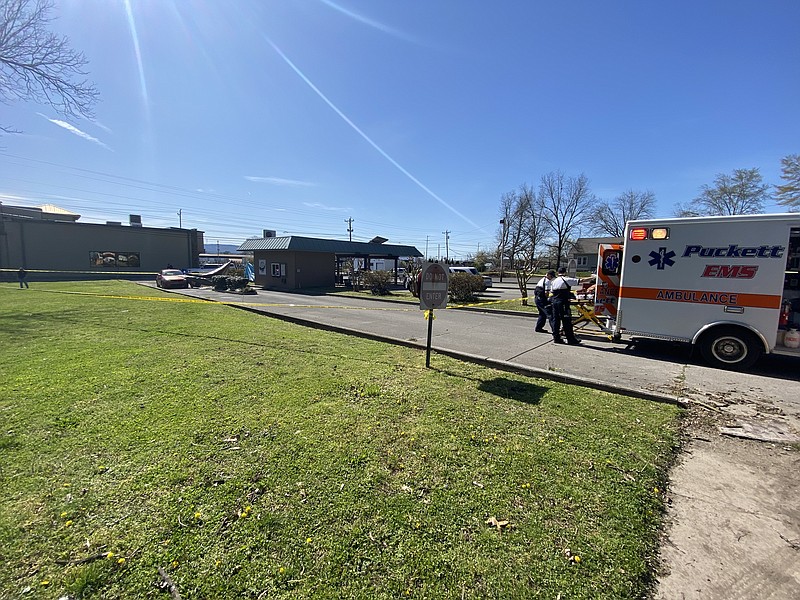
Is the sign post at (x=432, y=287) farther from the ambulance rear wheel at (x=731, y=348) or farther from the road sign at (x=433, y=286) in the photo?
the ambulance rear wheel at (x=731, y=348)

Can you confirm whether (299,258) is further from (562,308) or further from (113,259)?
(113,259)

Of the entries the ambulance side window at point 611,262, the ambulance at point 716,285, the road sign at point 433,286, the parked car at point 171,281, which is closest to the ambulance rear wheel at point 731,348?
the ambulance at point 716,285

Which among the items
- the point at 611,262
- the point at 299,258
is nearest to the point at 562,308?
the point at 611,262

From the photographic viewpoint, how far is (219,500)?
2510 mm

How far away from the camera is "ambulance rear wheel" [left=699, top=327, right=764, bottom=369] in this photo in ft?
20.7

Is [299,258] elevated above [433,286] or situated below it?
above

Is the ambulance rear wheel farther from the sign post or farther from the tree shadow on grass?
the sign post

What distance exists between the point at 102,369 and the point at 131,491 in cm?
362

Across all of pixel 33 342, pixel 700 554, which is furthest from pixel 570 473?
pixel 33 342

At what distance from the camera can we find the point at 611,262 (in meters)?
8.16

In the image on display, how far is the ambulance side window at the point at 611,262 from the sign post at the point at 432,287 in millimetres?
4553

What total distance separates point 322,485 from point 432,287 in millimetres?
3743

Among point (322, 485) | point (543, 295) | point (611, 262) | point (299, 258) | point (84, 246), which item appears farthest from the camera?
point (84, 246)

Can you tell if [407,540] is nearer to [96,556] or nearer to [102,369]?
[96,556]
